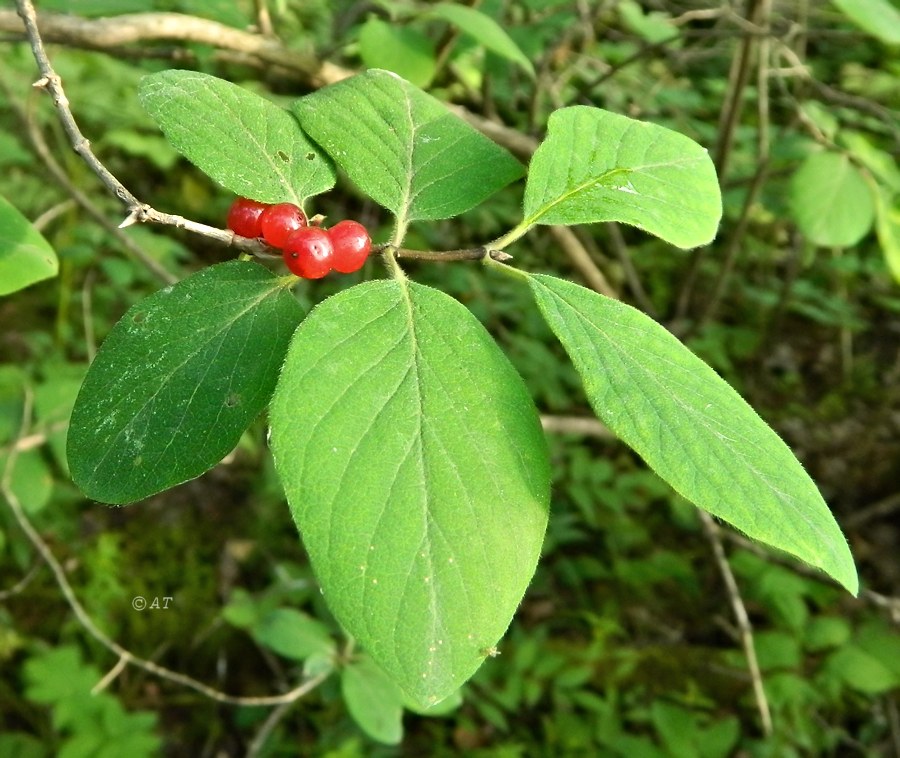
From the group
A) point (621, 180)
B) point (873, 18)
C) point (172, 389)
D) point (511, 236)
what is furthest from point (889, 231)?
point (172, 389)

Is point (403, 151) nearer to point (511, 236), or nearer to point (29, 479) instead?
point (511, 236)

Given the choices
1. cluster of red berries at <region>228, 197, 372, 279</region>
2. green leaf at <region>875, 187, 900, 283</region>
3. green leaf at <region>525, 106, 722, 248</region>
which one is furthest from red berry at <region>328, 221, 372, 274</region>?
green leaf at <region>875, 187, 900, 283</region>

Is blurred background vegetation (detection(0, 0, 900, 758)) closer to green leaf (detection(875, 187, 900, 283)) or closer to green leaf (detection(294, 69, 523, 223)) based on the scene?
green leaf (detection(875, 187, 900, 283))

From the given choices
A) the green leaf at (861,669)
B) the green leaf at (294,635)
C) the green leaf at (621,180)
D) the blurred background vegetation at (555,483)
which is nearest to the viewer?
the green leaf at (621,180)

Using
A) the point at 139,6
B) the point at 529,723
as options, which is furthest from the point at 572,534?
the point at 139,6

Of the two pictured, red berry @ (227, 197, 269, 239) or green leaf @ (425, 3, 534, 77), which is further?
green leaf @ (425, 3, 534, 77)

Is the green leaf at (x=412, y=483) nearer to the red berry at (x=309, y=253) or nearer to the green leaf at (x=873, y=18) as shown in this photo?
the red berry at (x=309, y=253)

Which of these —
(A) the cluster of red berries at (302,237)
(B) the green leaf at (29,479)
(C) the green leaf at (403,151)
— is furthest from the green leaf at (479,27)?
(B) the green leaf at (29,479)
